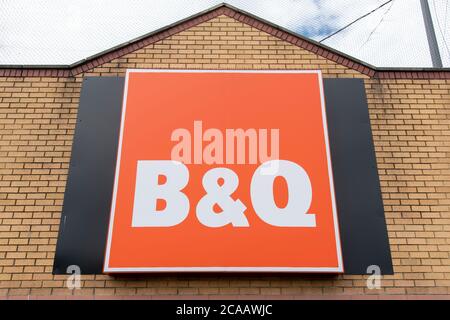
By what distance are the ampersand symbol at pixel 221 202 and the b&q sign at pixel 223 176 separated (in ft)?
0.04

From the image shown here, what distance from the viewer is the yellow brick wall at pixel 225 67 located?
566 centimetres

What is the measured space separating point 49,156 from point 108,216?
1.21 m

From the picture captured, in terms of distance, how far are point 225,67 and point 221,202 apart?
6.92 feet

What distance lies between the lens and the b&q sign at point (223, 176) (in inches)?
223

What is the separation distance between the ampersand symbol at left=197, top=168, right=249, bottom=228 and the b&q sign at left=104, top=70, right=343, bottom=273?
0.01 metres

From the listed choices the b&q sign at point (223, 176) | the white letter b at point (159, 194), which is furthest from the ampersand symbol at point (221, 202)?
the white letter b at point (159, 194)


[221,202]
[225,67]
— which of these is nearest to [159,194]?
[221,202]

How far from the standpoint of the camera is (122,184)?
238 inches

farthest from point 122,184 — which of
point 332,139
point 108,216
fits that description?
point 332,139

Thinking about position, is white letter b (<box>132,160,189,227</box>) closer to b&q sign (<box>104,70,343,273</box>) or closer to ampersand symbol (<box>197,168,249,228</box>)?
b&q sign (<box>104,70,343,273</box>)

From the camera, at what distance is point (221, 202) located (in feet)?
19.4

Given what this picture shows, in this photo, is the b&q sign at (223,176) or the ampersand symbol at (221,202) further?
the ampersand symbol at (221,202)

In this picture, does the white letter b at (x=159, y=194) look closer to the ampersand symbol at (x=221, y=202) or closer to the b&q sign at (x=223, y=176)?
the b&q sign at (x=223, y=176)
